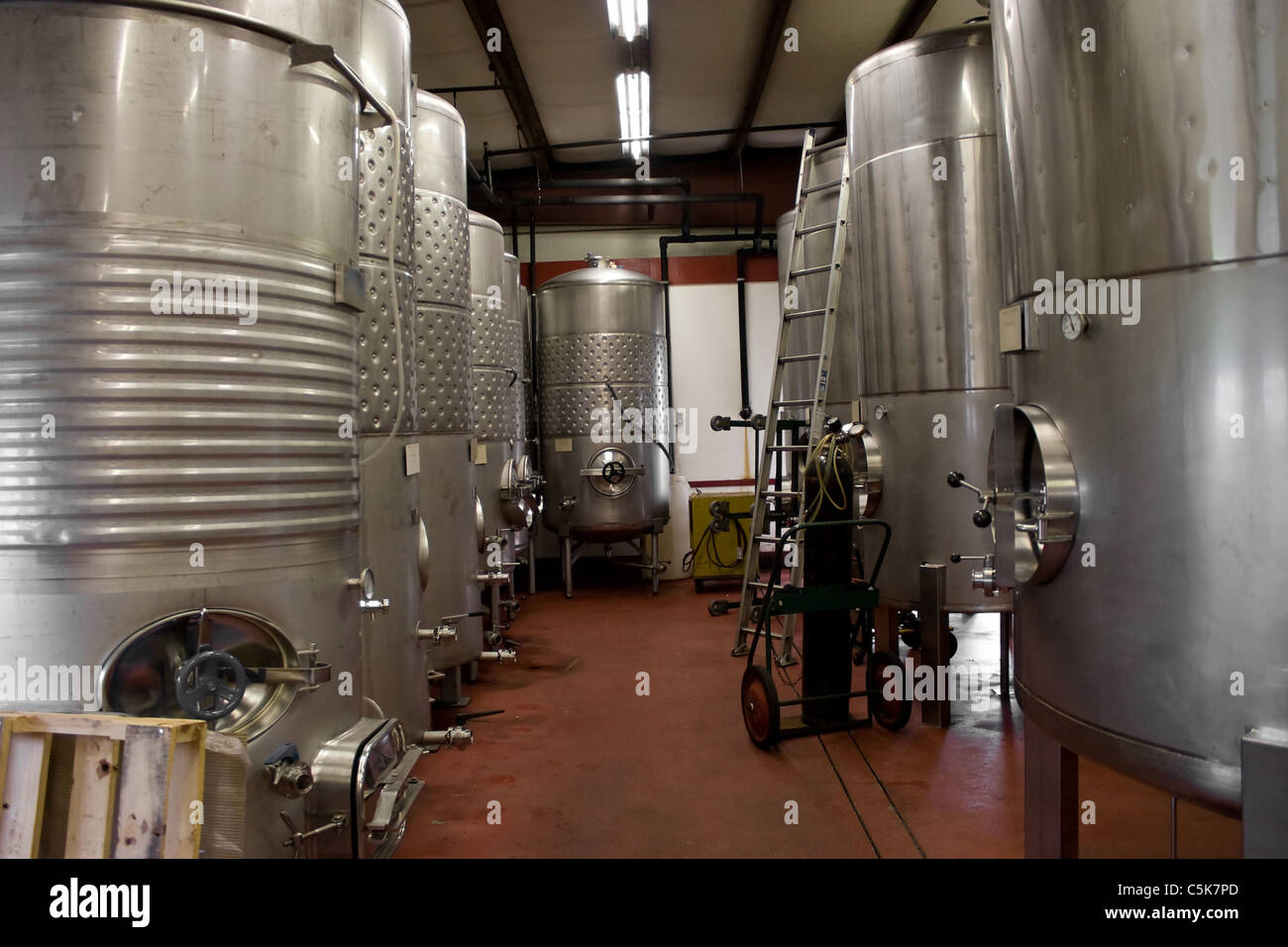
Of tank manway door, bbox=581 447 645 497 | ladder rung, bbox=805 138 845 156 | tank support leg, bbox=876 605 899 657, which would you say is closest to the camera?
tank support leg, bbox=876 605 899 657

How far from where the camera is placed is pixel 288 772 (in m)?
1.59

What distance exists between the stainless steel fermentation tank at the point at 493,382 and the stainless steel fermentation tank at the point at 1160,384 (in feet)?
11.5

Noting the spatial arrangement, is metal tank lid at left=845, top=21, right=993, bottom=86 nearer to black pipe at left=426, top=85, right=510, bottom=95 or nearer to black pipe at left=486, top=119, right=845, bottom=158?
black pipe at left=426, top=85, right=510, bottom=95

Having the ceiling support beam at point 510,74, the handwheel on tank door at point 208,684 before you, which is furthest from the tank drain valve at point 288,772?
the ceiling support beam at point 510,74

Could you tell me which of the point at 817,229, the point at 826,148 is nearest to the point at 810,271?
the point at 817,229

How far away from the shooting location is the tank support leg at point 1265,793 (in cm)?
124

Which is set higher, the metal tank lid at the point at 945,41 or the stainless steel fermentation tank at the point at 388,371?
the metal tank lid at the point at 945,41

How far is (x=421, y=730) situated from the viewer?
3.04 m

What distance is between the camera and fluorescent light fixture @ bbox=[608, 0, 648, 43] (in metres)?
5.09

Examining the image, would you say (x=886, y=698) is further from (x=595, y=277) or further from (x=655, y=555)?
(x=595, y=277)

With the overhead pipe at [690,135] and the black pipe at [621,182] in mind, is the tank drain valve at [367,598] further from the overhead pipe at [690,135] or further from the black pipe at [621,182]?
the black pipe at [621,182]

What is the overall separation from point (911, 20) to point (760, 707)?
4788mm

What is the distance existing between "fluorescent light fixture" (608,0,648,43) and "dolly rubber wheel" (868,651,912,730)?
415 centimetres

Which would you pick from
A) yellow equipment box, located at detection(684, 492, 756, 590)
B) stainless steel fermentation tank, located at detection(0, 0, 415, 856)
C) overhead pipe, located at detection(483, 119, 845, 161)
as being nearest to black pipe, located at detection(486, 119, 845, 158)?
overhead pipe, located at detection(483, 119, 845, 161)
